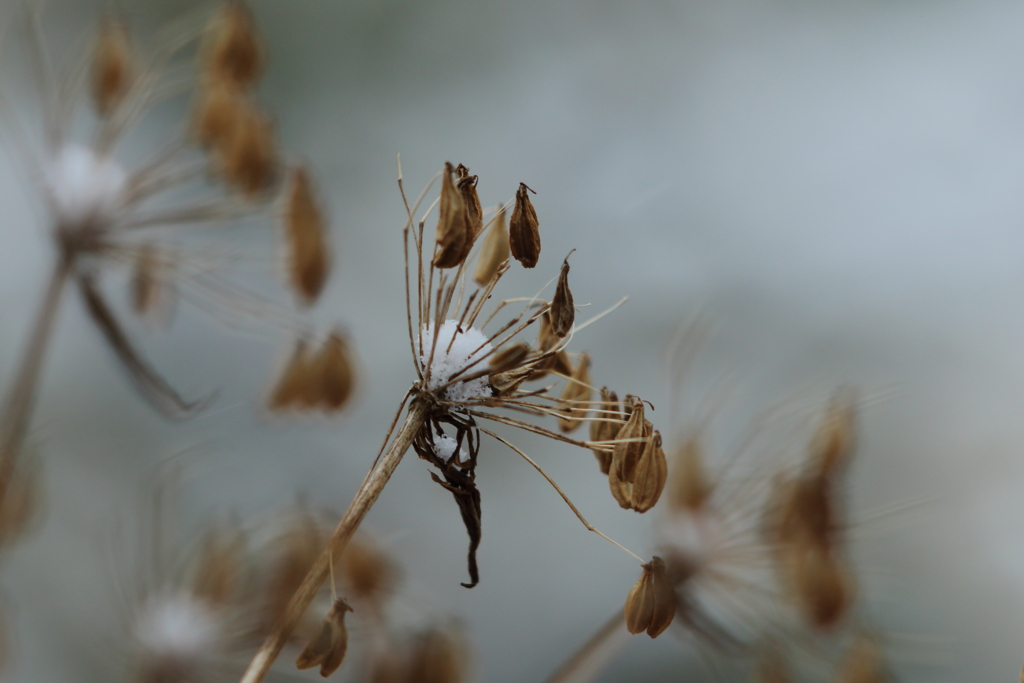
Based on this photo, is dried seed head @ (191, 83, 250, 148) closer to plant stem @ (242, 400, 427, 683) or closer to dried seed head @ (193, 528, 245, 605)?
dried seed head @ (193, 528, 245, 605)

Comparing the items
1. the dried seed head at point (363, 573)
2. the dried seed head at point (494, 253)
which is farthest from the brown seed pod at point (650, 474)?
the dried seed head at point (363, 573)

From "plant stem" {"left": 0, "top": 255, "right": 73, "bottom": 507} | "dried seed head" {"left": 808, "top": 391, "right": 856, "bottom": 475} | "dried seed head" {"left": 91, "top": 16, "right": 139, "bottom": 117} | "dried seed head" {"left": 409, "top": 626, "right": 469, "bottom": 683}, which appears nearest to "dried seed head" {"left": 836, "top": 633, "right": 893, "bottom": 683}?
"dried seed head" {"left": 808, "top": 391, "right": 856, "bottom": 475}

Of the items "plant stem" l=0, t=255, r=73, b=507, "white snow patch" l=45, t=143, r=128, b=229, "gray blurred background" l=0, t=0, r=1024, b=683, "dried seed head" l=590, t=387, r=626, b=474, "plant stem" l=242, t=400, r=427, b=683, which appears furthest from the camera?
"gray blurred background" l=0, t=0, r=1024, b=683

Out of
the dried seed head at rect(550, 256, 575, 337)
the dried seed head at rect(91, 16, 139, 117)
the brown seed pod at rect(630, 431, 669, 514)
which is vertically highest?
the dried seed head at rect(91, 16, 139, 117)

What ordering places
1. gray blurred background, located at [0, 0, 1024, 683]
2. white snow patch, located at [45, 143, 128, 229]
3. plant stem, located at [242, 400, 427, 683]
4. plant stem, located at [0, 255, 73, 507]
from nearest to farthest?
1. plant stem, located at [242, 400, 427, 683]
2. plant stem, located at [0, 255, 73, 507]
3. white snow patch, located at [45, 143, 128, 229]
4. gray blurred background, located at [0, 0, 1024, 683]

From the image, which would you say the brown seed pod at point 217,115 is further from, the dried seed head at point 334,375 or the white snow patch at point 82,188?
the dried seed head at point 334,375

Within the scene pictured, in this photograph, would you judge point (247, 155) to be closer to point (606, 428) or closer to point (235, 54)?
point (235, 54)

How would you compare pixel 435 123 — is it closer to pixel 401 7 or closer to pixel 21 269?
pixel 401 7

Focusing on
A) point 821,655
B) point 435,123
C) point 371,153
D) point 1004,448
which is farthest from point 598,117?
point 821,655
